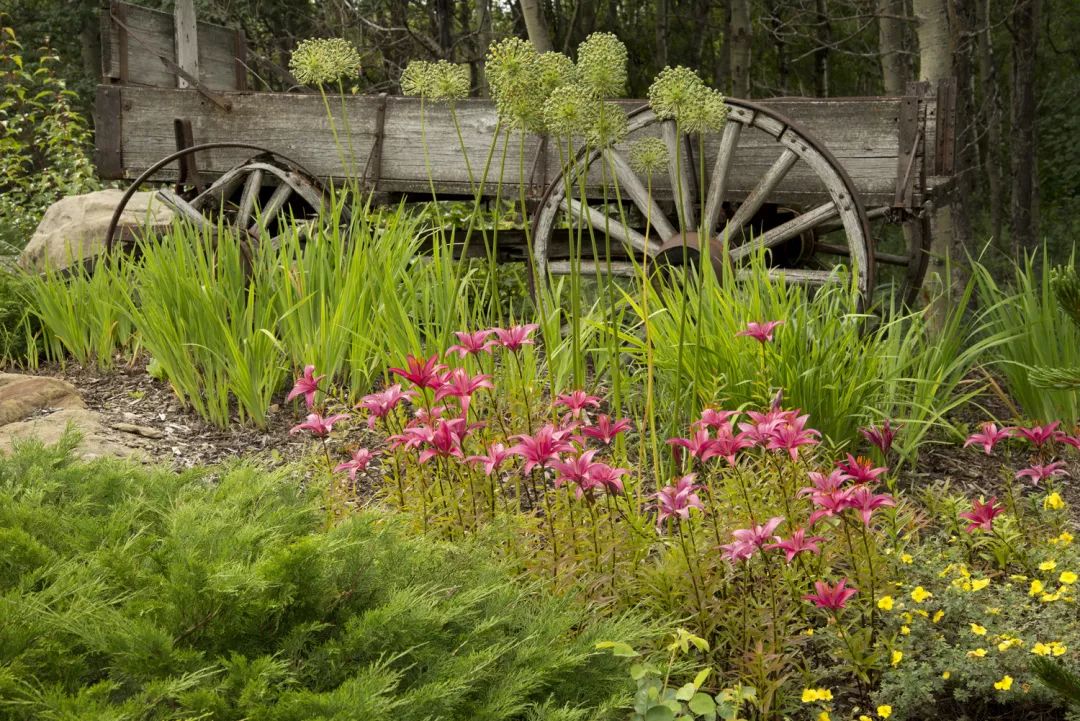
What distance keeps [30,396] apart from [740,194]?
3201 millimetres

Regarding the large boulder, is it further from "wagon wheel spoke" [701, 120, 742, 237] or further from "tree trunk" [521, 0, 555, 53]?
"wagon wheel spoke" [701, 120, 742, 237]

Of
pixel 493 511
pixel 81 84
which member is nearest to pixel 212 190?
pixel 493 511

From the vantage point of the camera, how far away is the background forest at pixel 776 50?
452 inches

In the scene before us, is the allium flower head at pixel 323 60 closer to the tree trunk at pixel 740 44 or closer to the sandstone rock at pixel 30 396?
the sandstone rock at pixel 30 396

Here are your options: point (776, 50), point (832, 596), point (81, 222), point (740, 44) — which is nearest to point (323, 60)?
point (832, 596)

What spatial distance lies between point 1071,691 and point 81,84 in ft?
57.0

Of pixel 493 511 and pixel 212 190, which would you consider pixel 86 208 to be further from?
pixel 493 511

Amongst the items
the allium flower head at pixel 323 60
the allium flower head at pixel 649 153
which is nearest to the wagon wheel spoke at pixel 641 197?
the allium flower head at pixel 323 60

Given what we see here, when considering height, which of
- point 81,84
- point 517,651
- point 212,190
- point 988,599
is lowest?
point 988,599

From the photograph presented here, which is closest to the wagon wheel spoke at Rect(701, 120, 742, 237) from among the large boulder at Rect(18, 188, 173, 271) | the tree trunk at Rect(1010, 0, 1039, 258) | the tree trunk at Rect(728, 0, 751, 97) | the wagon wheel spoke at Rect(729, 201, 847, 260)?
the wagon wheel spoke at Rect(729, 201, 847, 260)

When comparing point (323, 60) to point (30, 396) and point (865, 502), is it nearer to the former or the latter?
point (30, 396)

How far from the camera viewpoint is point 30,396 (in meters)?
4.10

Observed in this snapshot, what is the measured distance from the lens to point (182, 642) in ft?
5.57

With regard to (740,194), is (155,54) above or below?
above
